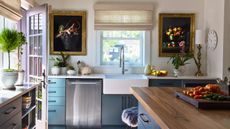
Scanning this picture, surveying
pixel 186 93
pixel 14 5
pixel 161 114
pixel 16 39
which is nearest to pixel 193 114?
pixel 161 114

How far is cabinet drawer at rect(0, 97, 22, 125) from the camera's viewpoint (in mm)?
2509

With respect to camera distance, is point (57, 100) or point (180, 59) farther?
point (180, 59)

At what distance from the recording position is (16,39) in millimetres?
3537

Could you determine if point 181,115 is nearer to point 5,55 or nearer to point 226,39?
point 5,55

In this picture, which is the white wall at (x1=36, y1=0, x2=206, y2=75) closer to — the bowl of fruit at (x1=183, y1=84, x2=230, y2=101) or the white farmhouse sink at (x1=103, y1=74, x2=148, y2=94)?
the white farmhouse sink at (x1=103, y1=74, x2=148, y2=94)

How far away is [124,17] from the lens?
546 cm

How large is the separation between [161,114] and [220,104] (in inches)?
19.0

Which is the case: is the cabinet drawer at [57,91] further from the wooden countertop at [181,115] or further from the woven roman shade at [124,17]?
Answer: the wooden countertop at [181,115]

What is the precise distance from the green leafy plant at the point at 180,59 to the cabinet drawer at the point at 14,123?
3.05 metres

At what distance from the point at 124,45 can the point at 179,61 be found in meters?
1.03

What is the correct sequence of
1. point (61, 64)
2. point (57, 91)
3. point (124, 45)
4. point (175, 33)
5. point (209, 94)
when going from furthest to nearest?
1. point (124, 45)
2. point (175, 33)
3. point (61, 64)
4. point (57, 91)
5. point (209, 94)

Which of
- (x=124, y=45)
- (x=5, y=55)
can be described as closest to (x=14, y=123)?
(x=5, y=55)

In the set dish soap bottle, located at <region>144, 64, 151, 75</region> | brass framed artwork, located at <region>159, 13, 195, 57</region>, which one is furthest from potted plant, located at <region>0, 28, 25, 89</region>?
brass framed artwork, located at <region>159, 13, 195, 57</region>

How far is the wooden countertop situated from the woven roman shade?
310 centimetres
